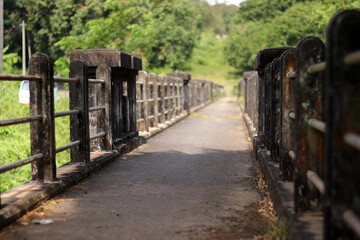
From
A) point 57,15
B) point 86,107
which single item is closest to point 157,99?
point 86,107

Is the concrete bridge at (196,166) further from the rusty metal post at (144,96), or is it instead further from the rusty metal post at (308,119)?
the rusty metal post at (144,96)

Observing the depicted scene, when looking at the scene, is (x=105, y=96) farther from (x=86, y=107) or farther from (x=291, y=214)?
(x=291, y=214)

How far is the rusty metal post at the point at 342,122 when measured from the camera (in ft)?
7.68

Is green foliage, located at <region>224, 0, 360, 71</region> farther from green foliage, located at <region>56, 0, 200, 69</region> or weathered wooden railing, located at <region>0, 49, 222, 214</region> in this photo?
weathered wooden railing, located at <region>0, 49, 222, 214</region>

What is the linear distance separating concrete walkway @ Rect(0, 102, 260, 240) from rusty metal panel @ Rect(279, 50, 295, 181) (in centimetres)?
51

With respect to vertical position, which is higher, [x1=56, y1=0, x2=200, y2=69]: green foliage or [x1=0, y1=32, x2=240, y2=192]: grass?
[x1=56, y1=0, x2=200, y2=69]: green foliage

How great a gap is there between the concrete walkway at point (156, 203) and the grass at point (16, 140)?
2.75 meters

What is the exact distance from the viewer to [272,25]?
51.2 m

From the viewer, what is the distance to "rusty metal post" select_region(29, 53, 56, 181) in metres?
5.11

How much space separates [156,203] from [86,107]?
2.04 meters

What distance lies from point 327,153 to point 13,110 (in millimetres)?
15841

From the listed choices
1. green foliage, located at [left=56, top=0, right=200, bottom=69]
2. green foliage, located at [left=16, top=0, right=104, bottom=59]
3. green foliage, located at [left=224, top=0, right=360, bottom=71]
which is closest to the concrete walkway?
green foliage, located at [left=56, top=0, right=200, bottom=69]

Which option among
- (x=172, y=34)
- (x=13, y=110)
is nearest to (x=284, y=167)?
(x=13, y=110)

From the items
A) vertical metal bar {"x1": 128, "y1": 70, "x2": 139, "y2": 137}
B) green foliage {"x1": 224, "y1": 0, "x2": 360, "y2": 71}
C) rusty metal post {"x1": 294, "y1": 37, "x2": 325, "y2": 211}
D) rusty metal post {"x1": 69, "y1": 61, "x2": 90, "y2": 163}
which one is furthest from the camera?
green foliage {"x1": 224, "y1": 0, "x2": 360, "y2": 71}
